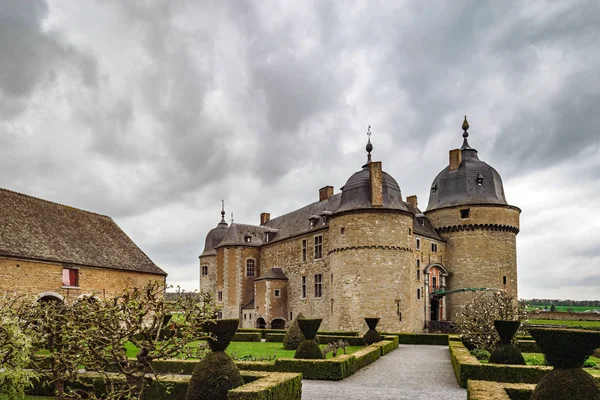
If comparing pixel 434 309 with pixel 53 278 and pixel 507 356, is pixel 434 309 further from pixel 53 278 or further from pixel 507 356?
pixel 53 278

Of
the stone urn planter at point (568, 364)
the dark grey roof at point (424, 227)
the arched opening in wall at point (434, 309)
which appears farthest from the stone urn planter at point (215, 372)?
the arched opening in wall at point (434, 309)

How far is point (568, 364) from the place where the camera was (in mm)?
7633

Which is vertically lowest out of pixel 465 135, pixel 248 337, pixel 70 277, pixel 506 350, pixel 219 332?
pixel 248 337

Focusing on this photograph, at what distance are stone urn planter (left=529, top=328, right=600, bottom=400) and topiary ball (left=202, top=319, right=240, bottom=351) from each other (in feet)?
18.1

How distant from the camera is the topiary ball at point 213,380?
942 centimetres

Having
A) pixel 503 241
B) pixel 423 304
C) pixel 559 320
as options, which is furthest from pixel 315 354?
pixel 559 320

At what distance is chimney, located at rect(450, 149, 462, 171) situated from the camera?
3847cm

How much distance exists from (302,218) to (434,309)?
40.7 feet

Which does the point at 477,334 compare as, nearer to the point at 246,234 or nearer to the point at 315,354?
the point at 315,354

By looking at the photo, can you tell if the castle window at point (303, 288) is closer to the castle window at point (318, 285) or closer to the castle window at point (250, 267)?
the castle window at point (318, 285)

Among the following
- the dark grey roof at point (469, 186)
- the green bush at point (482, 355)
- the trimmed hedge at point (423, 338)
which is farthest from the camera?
the dark grey roof at point (469, 186)

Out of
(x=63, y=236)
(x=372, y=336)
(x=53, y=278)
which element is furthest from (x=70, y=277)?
(x=372, y=336)

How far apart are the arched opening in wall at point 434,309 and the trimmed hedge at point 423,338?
814cm

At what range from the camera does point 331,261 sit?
3228cm
